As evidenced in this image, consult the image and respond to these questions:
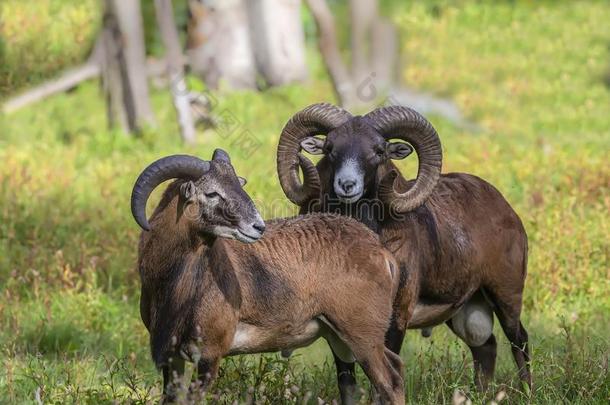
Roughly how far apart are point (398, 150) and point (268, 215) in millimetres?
3749

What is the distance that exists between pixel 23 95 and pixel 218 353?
15.4m

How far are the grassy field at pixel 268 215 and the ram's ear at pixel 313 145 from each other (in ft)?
5.19

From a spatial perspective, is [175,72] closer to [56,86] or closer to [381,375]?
[56,86]

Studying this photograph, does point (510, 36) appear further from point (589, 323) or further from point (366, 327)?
point (366, 327)

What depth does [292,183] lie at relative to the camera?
8547 mm

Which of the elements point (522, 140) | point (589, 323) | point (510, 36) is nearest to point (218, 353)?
point (589, 323)

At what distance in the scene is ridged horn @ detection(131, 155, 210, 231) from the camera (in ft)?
21.0

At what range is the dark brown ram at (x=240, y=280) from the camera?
6.55 meters

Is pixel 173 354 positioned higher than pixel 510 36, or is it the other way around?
pixel 173 354

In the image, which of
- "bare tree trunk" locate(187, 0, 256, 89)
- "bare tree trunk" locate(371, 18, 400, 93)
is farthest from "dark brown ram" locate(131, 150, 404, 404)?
"bare tree trunk" locate(187, 0, 256, 89)

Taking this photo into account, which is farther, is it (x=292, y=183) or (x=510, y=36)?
(x=510, y=36)

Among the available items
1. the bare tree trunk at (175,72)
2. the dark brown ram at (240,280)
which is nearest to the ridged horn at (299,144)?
the dark brown ram at (240,280)

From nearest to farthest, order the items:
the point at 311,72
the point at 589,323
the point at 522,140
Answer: the point at 589,323 < the point at 522,140 < the point at 311,72

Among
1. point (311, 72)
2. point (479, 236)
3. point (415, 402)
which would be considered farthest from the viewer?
point (311, 72)
